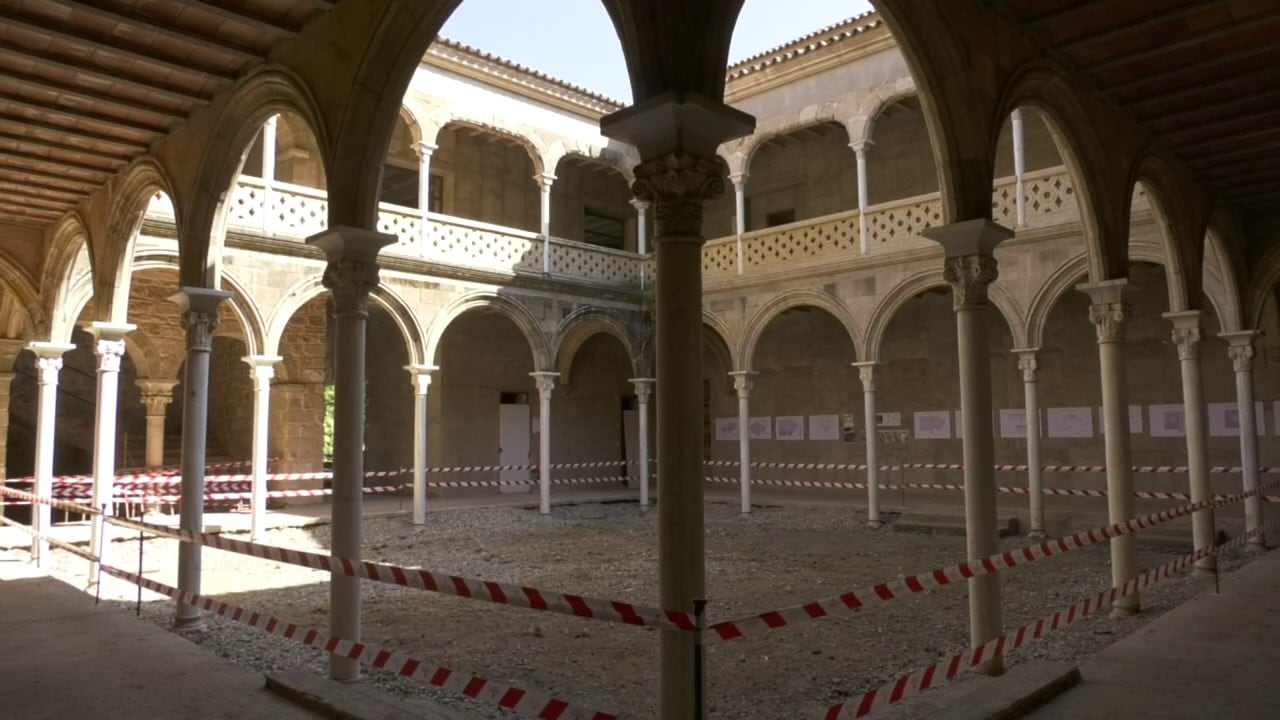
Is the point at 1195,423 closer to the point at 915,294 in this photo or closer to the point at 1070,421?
the point at 915,294

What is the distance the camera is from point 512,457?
61.0 ft

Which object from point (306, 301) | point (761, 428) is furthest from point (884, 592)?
point (761, 428)

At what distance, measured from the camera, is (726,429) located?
19328mm

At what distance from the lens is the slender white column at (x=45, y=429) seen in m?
9.52

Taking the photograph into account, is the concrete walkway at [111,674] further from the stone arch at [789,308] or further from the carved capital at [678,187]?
the stone arch at [789,308]

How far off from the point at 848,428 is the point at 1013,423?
3.21 meters

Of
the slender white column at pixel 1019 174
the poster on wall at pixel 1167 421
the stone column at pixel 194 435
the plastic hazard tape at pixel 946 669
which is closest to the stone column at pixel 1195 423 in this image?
the plastic hazard tape at pixel 946 669

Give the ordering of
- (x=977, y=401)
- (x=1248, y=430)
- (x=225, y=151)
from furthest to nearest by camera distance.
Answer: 1. (x=1248, y=430)
2. (x=225, y=151)
3. (x=977, y=401)

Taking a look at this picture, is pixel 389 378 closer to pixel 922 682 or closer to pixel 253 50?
pixel 253 50

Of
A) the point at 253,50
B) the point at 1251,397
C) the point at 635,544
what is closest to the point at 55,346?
the point at 253,50

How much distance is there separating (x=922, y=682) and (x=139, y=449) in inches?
722

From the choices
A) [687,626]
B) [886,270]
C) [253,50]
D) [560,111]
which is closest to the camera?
[687,626]

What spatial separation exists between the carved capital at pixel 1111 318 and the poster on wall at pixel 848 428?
1027 cm

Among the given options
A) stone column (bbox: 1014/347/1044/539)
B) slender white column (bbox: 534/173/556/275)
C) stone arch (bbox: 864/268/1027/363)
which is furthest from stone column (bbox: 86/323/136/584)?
stone column (bbox: 1014/347/1044/539)
